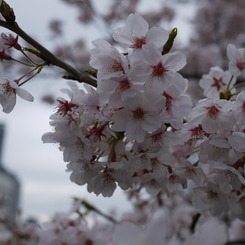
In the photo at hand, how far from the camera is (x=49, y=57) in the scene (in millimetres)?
998

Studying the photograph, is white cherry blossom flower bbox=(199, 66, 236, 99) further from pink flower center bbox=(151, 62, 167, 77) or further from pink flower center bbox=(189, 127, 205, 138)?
pink flower center bbox=(151, 62, 167, 77)

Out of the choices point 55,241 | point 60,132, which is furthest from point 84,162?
point 55,241

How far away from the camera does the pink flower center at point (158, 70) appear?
907 millimetres

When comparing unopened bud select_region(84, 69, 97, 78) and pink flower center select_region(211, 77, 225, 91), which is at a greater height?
unopened bud select_region(84, 69, 97, 78)

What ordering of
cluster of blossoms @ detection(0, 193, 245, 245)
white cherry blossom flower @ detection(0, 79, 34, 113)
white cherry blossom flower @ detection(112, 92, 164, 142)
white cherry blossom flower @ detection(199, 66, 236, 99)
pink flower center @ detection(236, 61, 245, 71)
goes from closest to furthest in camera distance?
cluster of blossoms @ detection(0, 193, 245, 245) → white cherry blossom flower @ detection(112, 92, 164, 142) → white cherry blossom flower @ detection(0, 79, 34, 113) → pink flower center @ detection(236, 61, 245, 71) → white cherry blossom flower @ detection(199, 66, 236, 99)

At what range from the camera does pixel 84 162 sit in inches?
42.3

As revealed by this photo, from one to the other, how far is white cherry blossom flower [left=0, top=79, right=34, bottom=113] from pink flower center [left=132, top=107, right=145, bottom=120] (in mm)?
301

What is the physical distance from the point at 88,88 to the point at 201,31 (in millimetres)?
7636

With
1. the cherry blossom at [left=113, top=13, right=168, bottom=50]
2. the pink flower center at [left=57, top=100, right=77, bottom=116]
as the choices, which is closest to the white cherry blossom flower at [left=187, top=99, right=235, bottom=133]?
the cherry blossom at [left=113, top=13, right=168, bottom=50]

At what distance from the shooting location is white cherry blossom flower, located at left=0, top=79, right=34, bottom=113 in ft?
3.34

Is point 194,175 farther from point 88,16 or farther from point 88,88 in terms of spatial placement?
point 88,16

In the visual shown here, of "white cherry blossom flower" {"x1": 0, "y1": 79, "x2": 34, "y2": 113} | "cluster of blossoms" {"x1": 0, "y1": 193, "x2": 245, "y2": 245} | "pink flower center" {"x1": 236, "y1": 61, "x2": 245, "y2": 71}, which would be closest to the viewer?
"cluster of blossoms" {"x1": 0, "y1": 193, "x2": 245, "y2": 245}

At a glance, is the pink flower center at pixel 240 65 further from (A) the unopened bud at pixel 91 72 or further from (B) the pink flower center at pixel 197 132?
(A) the unopened bud at pixel 91 72

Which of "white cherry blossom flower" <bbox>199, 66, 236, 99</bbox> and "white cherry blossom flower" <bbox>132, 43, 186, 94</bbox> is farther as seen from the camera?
"white cherry blossom flower" <bbox>199, 66, 236, 99</bbox>
